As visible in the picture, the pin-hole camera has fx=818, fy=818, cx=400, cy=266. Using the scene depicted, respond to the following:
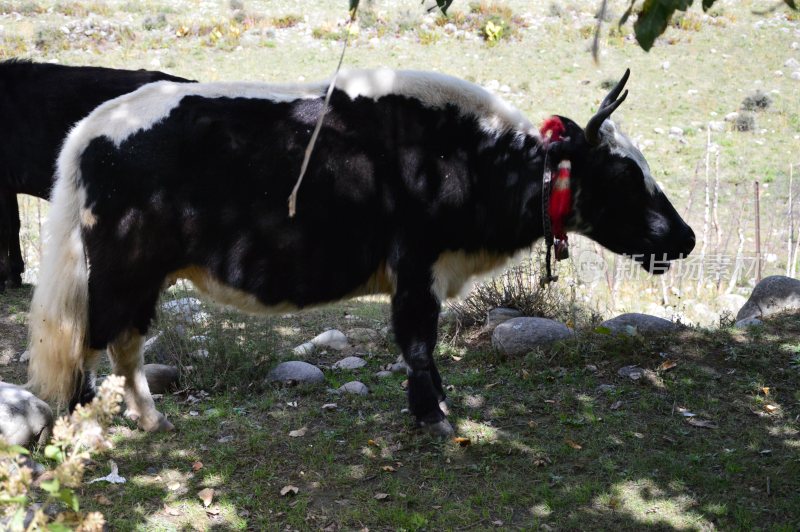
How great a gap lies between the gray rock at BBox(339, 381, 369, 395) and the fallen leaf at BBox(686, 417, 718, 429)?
2.10 m

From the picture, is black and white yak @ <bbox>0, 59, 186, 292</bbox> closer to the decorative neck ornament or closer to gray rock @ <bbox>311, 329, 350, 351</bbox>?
gray rock @ <bbox>311, 329, 350, 351</bbox>

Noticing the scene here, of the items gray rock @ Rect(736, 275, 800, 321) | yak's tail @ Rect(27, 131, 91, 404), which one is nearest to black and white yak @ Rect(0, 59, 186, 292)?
yak's tail @ Rect(27, 131, 91, 404)

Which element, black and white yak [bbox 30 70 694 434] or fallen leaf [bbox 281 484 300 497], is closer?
fallen leaf [bbox 281 484 300 497]

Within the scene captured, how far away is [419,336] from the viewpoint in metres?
4.81

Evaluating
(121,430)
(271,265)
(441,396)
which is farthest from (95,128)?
(441,396)

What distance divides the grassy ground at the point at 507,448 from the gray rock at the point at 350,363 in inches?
3.2

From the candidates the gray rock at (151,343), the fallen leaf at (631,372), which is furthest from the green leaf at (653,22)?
the gray rock at (151,343)

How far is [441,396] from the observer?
5.20 meters

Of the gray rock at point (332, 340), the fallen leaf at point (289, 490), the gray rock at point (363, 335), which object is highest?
the fallen leaf at point (289, 490)

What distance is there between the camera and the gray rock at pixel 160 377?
5590 mm

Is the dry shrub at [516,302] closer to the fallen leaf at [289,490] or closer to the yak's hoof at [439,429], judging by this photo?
the yak's hoof at [439,429]

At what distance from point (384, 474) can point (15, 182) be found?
5.24m

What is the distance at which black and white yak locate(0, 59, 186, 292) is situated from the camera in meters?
7.45

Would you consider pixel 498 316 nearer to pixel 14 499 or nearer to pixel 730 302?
pixel 730 302
